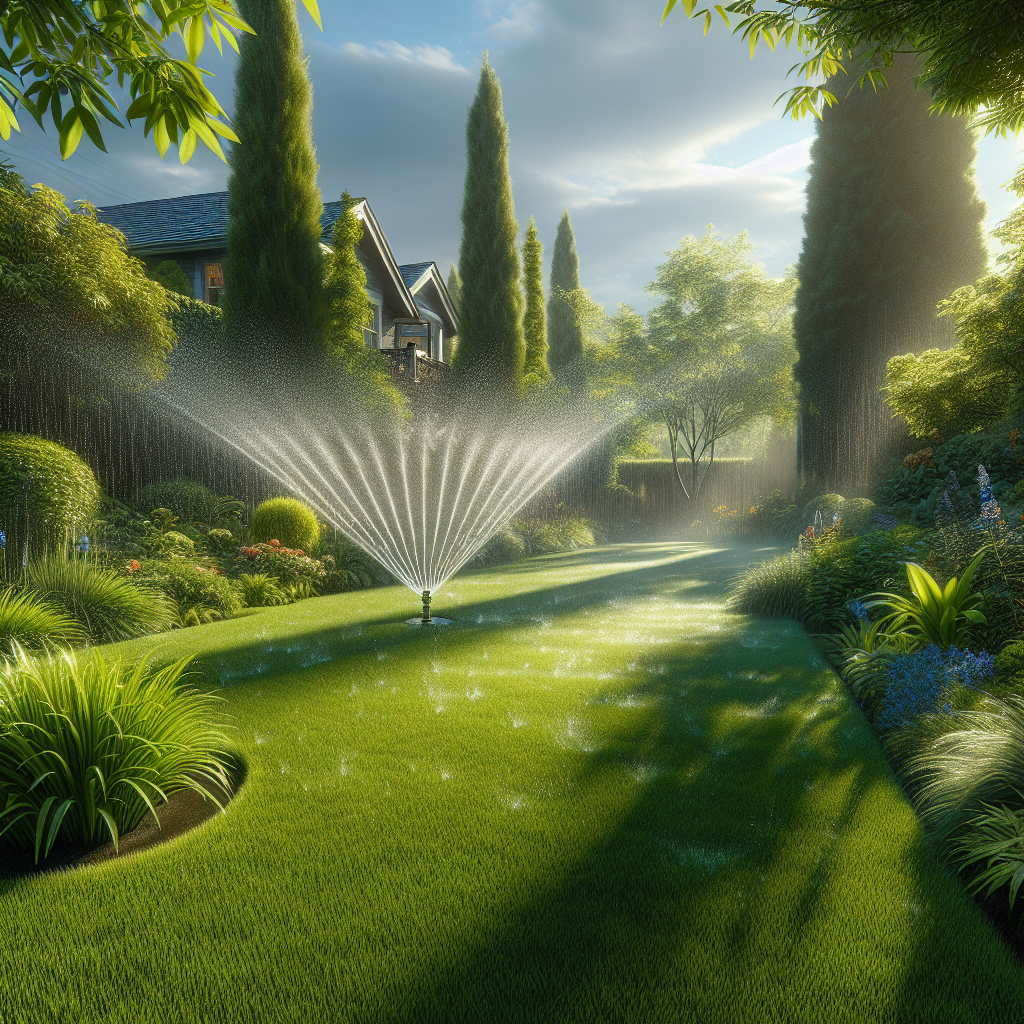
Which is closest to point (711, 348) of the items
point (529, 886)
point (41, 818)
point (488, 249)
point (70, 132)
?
point (488, 249)

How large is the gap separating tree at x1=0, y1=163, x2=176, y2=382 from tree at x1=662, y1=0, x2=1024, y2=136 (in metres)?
8.58

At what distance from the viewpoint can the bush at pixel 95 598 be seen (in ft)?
18.0

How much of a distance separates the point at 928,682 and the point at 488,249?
16048 mm

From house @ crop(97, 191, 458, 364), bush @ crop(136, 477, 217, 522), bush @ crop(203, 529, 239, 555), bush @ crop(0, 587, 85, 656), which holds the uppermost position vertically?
house @ crop(97, 191, 458, 364)

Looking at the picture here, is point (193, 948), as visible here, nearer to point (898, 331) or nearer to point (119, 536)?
point (119, 536)

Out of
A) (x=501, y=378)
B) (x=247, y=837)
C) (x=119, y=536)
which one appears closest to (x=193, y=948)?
(x=247, y=837)

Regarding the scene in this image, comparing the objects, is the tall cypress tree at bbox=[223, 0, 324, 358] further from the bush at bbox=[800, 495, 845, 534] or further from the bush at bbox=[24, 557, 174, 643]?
the bush at bbox=[800, 495, 845, 534]

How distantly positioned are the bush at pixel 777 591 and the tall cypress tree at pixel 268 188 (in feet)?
28.1

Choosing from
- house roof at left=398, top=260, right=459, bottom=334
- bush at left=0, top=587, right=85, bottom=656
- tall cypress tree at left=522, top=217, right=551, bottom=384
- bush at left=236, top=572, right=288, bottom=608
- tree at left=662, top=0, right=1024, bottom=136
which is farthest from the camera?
house roof at left=398, top=260, right=459, bottom=334

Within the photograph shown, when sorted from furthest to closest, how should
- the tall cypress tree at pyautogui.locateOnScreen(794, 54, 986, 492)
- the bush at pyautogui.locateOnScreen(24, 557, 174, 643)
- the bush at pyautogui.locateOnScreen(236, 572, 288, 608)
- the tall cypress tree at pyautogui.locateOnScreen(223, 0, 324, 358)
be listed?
the tall cypress tree at pyautogui.locateOnScreen(794, 54, 986, 492) < the tall cypress tree at pyautogui.locateOnScreen(223, 0, 324, 358) < the bush at pyautogui.locateOnScreen(236, 572, 288, 608) < the bush at pyautogui.locateOnScreen(24, 557, 174, 643)

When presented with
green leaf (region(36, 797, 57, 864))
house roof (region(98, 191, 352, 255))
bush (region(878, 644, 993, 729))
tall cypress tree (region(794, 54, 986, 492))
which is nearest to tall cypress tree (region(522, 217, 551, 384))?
house roof (region(98, 191, 352, 255))

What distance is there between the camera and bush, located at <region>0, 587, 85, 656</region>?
458cm

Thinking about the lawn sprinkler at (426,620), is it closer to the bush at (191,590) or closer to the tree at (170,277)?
the bush at (191,590)

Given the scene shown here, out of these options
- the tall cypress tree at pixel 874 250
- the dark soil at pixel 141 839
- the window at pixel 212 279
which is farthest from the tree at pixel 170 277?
the tall cypress tree at pixel 874 250
